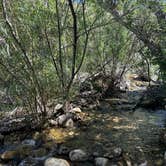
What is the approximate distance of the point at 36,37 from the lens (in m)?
7.78

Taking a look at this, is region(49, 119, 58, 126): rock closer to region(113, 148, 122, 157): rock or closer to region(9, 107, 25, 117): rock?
region(9, 107, 25, 117): rock

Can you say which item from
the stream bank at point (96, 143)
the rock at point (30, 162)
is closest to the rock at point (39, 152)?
the stream bank at point (96, 143)

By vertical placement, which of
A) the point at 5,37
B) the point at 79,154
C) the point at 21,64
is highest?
the point at 5,37

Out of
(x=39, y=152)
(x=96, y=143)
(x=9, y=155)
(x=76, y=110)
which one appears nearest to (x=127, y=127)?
(x=96, y=143)

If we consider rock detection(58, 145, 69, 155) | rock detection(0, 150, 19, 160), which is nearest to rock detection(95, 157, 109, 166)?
rock detection(58, 145, 69, 155)

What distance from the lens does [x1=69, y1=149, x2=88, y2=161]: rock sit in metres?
6.53

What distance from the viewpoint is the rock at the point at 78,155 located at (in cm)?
653

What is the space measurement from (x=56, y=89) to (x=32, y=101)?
0.83 m

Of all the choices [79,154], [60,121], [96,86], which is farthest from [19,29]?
[96,86]

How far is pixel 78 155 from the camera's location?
6602 mm

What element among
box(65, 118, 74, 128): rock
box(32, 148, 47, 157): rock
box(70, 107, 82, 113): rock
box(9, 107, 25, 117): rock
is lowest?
box(32, 148, 47, 157): rock

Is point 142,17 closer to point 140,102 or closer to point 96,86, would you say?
point 140,102

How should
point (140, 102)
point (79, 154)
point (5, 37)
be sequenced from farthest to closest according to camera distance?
point (140, 102), point (5, 37), point (79, 154)

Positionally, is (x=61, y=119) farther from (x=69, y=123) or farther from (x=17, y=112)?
(x=17, y=112)
